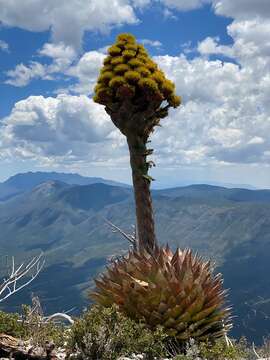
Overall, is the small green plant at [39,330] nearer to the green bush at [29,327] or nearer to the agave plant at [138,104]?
the green bush at [29,327]

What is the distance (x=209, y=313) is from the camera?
808cm

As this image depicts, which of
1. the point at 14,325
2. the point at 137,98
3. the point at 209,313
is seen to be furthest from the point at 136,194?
the point at 14,325

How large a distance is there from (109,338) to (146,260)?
2103 millimetres

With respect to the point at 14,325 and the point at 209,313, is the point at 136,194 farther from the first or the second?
the point at 14,325

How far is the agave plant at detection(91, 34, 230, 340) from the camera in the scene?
7.84m

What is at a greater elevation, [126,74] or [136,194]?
[126,74]

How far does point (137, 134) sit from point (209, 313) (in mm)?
3476

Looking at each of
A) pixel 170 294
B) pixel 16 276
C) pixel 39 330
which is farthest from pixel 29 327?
pixel 170 294

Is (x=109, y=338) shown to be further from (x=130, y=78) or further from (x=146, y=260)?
(x=130, y=78)

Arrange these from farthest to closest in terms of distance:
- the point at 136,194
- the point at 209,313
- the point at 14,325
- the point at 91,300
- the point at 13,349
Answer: the point at 136,194 < the point at 91,300 < the point at 209,313 < the point at 14,325 < the point at 13,349

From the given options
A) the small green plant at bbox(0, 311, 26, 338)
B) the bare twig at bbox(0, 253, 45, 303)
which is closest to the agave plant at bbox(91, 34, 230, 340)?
the bare twig at bbox(0, 253, 45, 303)

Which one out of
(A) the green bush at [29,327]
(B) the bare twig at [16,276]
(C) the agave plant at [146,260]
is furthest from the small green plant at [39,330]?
(C) the agave plant at [146,260]

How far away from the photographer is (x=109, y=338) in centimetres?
654

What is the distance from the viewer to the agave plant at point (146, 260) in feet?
25.7
